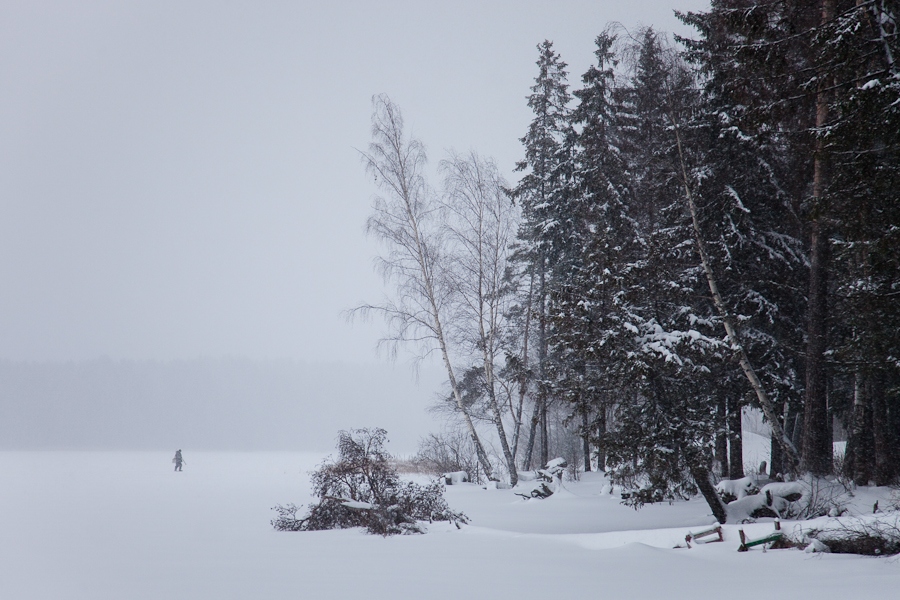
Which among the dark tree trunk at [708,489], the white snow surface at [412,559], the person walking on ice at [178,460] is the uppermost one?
the dark tree trunk at [708,489]

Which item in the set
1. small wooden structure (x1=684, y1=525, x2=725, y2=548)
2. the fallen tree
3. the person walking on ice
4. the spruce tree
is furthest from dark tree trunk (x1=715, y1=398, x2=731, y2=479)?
the person walking on ice

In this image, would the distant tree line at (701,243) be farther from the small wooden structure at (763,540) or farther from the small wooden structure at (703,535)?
the small wooden structure at (763,540)

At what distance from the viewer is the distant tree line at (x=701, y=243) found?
8086mm

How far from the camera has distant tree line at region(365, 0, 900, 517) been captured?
26.5 ft

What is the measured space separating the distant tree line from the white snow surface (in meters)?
1.52

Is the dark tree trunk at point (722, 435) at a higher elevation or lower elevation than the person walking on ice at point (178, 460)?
higher

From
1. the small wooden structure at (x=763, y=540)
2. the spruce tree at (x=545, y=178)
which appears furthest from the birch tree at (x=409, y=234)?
the small wooden structure at (x=763, y=540)

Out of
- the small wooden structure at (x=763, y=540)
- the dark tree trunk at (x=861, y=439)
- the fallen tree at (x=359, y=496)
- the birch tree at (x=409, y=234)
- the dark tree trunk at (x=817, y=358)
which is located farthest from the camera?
the birch tree at (x=409, y=234)

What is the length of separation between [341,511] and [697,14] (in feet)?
43.9

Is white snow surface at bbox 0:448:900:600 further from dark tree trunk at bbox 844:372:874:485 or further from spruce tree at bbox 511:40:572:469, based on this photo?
spruce tree at bbox 511:40:572:469

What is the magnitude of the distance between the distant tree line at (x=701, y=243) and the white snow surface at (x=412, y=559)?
152 cm

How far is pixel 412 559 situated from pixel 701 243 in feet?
27.7

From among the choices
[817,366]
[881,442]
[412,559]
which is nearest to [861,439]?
[881,442]

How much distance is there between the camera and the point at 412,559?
8109mm
